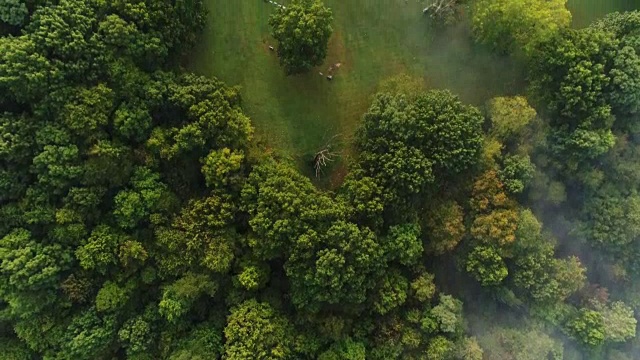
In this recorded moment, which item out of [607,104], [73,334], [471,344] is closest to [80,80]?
[73,334]

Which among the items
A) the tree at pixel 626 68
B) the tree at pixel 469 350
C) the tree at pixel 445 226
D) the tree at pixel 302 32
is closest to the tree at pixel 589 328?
the tree at pixel 469 350

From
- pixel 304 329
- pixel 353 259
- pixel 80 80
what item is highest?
pixel 80 80

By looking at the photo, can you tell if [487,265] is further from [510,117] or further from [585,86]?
[585,86]

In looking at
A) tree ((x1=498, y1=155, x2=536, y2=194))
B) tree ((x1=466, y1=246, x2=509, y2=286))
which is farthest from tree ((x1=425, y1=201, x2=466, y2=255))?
tree ((x1=498, y1=155, x2=536, y2=194))

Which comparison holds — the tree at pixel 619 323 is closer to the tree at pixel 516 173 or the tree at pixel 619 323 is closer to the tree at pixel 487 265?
the tree at pixel 487 265

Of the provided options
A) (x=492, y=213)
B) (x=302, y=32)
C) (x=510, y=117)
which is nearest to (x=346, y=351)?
(x=492, y=213)

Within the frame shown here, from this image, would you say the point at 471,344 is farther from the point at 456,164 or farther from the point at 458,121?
the point at 458,121

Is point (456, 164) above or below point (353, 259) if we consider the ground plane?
above
